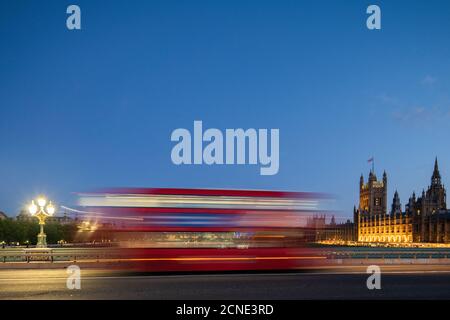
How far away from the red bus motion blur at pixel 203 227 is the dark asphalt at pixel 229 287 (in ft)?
1.84

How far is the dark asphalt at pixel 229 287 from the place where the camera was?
12.8 meters

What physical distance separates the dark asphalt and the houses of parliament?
100 meters

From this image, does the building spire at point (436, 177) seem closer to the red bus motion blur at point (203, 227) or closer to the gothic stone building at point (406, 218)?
the gothic stone building at point (406, 218)

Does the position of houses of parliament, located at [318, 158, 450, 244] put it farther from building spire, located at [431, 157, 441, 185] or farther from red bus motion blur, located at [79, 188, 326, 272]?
red bus motion blur, located at [79, 188, 326, 272]

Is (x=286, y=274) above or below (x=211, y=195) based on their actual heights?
below

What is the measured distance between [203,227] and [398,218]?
13802 centimetres

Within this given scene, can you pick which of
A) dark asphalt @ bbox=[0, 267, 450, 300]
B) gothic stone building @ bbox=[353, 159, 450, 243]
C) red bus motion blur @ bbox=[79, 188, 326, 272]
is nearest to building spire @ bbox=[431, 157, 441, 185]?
gothic stone building @ bbox=[353, 159, 450, 243]

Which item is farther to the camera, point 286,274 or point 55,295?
point 286,274

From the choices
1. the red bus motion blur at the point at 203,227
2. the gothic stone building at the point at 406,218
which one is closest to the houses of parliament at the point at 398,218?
the gothic stone building at the point at 406,218

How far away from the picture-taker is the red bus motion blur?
16.2 m

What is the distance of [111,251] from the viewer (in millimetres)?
17172
